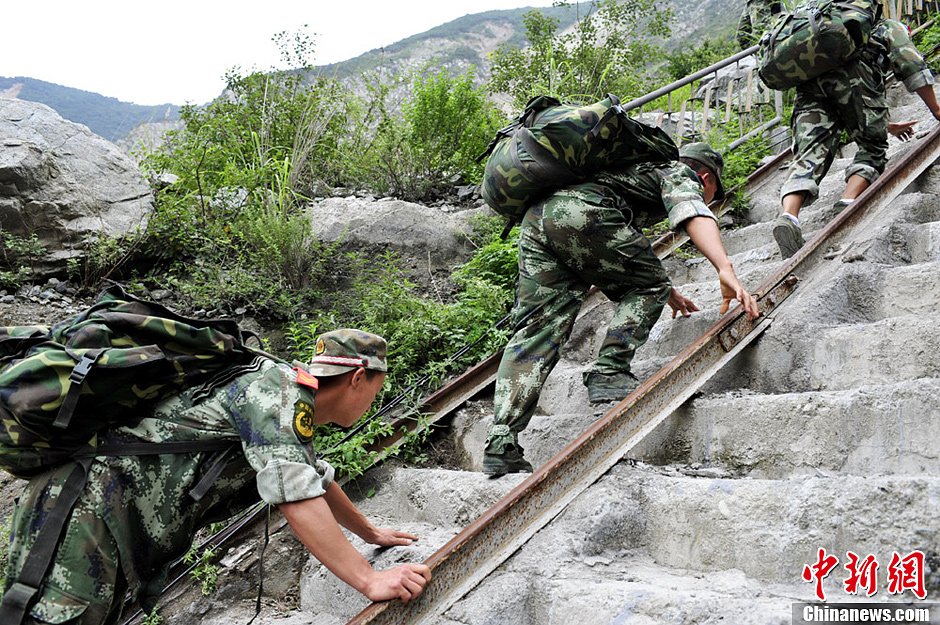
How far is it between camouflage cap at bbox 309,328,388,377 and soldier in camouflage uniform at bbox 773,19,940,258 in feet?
9.68

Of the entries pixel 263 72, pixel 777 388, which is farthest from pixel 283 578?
pixel 263 72

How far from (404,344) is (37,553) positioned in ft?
8.27

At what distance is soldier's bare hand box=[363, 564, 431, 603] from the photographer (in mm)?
1916

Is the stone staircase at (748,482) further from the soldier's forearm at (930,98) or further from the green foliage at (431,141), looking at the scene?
the green foliage at (431,141)

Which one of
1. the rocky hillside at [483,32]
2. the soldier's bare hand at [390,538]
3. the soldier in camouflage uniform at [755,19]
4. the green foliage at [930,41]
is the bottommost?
the soldier's bare hand at [390,538]

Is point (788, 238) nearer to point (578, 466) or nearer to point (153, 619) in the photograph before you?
point (578, 466)

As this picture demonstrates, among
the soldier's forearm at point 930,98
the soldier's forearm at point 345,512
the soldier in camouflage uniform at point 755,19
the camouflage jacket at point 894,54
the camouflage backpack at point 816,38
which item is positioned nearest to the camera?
the soldier's forearm at point 345,512

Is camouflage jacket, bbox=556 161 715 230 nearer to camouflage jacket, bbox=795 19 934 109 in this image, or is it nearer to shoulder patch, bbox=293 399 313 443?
shoulder patch, bbox=293 399 313 443

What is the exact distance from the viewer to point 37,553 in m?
1.81

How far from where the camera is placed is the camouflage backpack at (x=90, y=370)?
68.8 inches

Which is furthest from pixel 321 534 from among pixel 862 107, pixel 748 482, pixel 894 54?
pixel 894 54

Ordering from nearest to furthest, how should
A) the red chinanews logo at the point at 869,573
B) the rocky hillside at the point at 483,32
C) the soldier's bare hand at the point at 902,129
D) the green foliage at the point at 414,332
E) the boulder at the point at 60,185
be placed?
the red chinanews logo at the point at 869,573 < the green foliage at the point at 414,332 < the soldier's bare hand at the point at 902,129 < the boulder at the point at 60,185 < the rocky hillside at the point at 483,32

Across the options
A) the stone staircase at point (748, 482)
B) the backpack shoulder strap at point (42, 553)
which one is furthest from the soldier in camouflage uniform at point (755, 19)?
the backpack shoulder strap at point (42, 553)

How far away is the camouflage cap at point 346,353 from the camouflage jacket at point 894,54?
3.77 m
